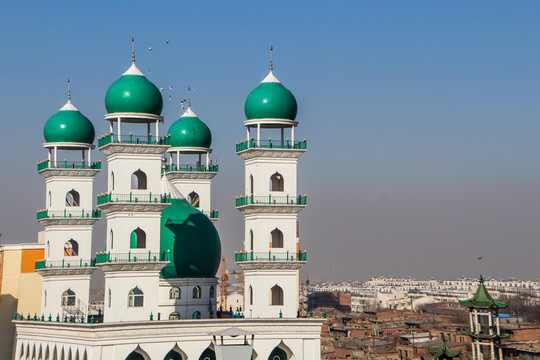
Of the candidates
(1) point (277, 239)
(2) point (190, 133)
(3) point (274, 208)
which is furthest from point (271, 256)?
(2) point (190, 133)

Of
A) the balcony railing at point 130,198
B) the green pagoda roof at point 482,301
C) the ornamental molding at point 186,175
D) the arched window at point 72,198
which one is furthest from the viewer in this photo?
the ornamental molding at point 186,175

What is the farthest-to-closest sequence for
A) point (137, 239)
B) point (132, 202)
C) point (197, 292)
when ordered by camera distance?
point (197, 292) → point (137, 239) → point (132, 202)

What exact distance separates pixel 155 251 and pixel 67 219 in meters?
9.87

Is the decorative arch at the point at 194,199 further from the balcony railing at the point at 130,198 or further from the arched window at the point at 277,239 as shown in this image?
the balcony railing at the point at 130,198

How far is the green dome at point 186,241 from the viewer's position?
159ft

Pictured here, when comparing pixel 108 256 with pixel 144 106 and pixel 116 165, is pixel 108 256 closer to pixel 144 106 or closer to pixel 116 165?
pixel 116 165

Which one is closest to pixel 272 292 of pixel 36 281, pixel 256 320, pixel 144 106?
pixel 256 320

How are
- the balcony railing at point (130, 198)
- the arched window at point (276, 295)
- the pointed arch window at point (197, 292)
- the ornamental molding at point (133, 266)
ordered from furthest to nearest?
the pointed arch window at point (197, 292)
the arched window at point (276, 295)
the balcony railing at point (130, 198)
the ornamental molding at point (133, 266)

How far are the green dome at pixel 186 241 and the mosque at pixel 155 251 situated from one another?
6 cm

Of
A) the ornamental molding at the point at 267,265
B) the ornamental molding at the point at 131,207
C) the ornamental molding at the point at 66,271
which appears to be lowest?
the ornamental molding at the point at 267,265

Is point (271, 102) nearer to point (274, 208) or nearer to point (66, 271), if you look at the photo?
point (274, 208)

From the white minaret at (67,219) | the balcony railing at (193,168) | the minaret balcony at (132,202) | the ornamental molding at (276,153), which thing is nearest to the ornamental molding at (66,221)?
the white minaret at (67,219)

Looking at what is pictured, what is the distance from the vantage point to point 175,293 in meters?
49.2

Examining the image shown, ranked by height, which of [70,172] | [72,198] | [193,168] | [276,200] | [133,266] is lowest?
[133,266]
